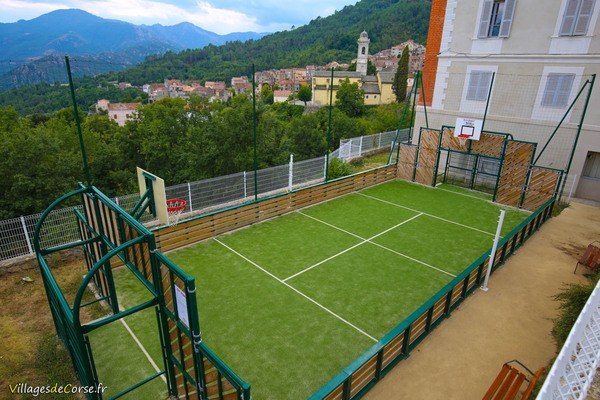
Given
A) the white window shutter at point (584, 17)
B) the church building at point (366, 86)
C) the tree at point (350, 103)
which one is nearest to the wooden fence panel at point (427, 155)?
the white window shutter at point (584, 17)

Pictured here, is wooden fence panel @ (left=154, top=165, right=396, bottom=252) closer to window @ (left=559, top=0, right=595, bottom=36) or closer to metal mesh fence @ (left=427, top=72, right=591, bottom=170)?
metal mesh fence @ (left=427, top=72, right=591, bottom=170)

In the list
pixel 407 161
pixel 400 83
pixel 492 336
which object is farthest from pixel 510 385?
pixel 400 83

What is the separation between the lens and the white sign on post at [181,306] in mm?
4746

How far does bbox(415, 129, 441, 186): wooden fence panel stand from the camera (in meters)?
17.1

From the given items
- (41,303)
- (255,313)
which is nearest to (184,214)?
(41,303)

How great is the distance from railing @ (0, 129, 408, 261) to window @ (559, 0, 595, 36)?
1179 cm

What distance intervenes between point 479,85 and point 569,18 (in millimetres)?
4223

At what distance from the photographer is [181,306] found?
4859 millimetres

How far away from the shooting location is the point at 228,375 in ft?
14.3

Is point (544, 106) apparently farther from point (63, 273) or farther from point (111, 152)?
point (111, 152)

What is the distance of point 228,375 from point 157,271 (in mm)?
1786

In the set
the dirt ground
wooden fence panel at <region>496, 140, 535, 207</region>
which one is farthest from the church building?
the dirt ground

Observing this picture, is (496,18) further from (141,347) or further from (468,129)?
(141,347)

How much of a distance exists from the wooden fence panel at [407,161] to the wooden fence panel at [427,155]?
271mm
